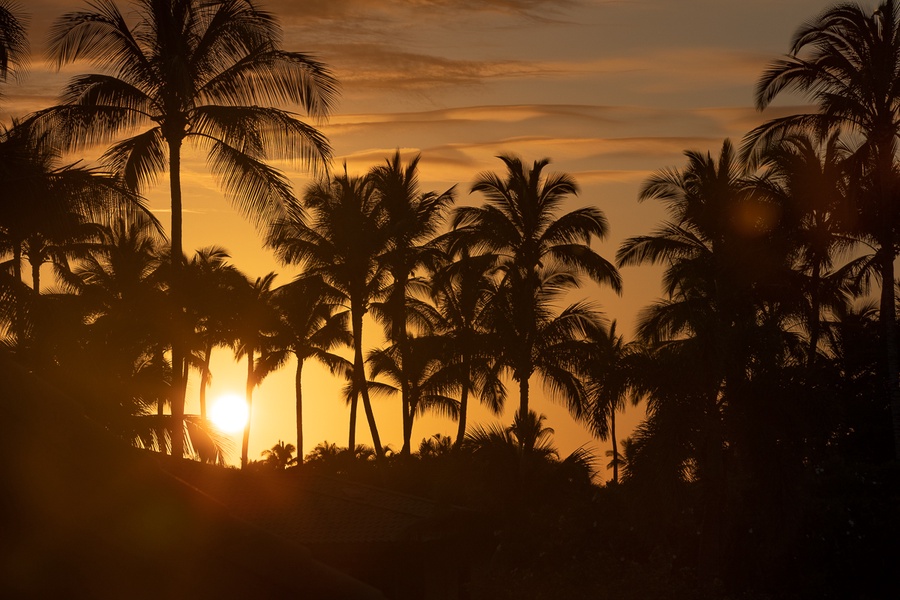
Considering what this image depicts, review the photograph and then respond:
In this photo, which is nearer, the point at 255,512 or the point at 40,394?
the point at 40,394

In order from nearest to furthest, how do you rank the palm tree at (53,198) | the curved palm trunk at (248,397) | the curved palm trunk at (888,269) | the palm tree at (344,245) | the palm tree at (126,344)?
the palm tree at (53,198), the palm tree at (126,344), the curved palm trunk at (888,269), the palm tree at (344,245), the curved palm trunk at (248,397)

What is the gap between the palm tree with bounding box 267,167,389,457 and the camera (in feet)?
132

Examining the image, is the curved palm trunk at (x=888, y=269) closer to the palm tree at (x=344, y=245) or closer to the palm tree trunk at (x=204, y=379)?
the palm tree at (x=344, y=245)

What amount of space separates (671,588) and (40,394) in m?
22.0

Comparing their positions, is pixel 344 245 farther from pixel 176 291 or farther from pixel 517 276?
pixel 176 291

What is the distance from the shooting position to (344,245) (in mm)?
40250

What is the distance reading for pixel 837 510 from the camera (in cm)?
2802

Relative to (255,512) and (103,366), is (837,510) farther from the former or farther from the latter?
(103,366)

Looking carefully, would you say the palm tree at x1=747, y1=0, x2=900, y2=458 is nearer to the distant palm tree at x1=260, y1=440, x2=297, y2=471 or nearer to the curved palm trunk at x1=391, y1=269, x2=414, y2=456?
the curved palm trunk at x1=391, y1=269, x2=414, y2=456

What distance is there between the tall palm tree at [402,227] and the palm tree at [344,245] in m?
0.71

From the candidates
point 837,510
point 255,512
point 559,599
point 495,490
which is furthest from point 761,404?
point 255,512

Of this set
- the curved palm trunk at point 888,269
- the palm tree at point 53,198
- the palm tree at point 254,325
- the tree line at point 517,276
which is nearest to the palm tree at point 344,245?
the tree line at point 517,276

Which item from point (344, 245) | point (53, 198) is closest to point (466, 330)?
point (344, 245)

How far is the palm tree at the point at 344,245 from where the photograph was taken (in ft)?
132
